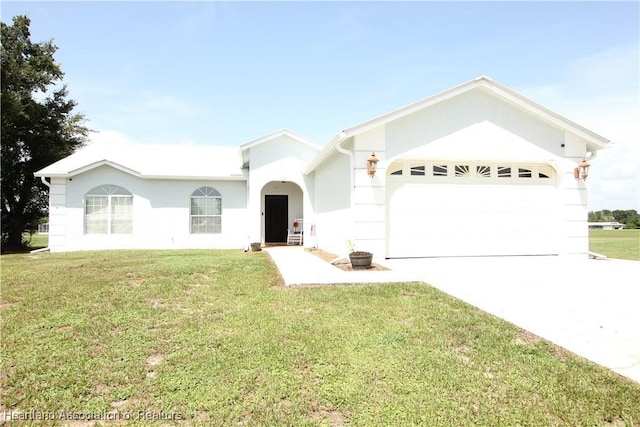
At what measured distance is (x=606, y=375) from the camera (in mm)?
3312

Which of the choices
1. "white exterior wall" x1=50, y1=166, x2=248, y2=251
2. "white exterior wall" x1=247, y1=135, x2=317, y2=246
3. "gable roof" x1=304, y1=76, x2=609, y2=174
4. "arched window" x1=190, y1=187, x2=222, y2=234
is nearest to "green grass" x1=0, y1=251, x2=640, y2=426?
"gable roof" x1=304, y1=76, x2=609, y2=174

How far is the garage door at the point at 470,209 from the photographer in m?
10.4

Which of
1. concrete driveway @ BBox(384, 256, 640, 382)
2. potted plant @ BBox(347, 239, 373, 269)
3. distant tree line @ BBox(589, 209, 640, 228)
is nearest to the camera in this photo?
concrete driveway @ BBox(384, 256, 640, 382)

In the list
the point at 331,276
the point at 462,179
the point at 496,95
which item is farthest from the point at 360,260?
the point at 496,95

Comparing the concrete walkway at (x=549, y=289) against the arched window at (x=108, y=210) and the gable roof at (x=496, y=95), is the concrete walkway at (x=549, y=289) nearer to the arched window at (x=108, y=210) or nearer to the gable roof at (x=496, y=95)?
the gable roof at (x=496, y=95)

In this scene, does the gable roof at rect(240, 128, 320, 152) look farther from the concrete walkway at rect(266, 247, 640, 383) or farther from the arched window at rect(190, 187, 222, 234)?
the concrete walkway at rect(266, 247, 640, 383)

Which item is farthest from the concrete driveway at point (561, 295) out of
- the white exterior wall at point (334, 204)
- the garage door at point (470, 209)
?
the white exterior wall at point (334, 204)

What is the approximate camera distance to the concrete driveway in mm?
4055

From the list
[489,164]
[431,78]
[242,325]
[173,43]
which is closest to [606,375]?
[242,325]

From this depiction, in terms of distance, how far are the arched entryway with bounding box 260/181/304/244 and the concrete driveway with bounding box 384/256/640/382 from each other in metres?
8.86

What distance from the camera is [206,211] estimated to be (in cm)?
1612

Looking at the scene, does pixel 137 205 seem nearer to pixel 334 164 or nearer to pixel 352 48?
pixel 334 164

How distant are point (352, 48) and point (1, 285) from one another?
1198cm

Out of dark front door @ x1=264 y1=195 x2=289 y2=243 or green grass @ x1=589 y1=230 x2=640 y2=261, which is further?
dark front door @ x1=264 y1=195 x2=289 y2=243
